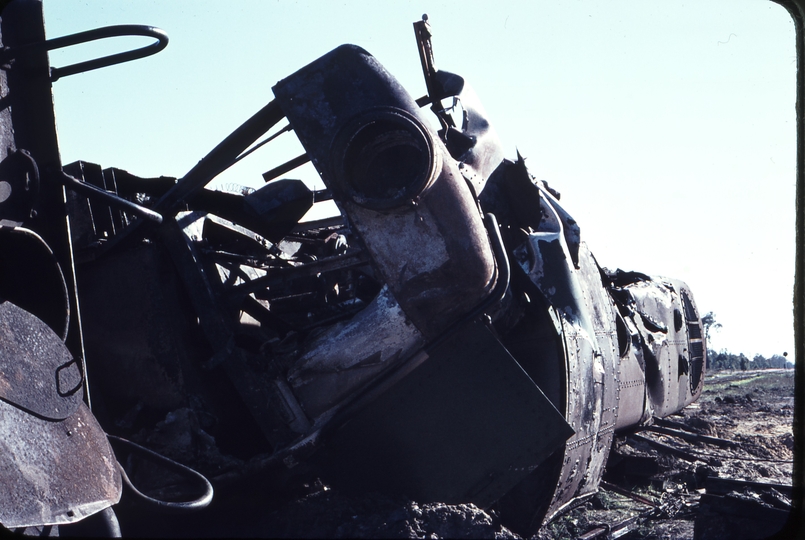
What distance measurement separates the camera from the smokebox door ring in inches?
141

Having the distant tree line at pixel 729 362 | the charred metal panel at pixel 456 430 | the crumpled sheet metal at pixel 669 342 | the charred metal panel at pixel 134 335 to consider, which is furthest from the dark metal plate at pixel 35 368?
the distant tree line at pixel 729 362

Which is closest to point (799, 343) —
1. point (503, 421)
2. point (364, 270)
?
point (503, 421)

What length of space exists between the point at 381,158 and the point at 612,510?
3420 mm

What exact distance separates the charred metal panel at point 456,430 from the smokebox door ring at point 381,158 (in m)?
0.77

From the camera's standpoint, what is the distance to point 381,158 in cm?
366

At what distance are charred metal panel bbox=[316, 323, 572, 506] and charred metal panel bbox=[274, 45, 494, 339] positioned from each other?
0.25 m

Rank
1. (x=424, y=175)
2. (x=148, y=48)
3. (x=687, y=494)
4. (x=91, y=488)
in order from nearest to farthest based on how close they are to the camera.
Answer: (x=91, y=488), (x=148, y=48), (x=424, y=175), (x=687, y=494)

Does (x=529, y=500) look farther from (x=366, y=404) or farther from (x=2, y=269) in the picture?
(x=2, y=269)

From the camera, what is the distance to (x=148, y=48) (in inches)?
123

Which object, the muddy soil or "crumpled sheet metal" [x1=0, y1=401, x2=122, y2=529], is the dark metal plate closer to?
"crumpled sheet metal" [x1=0, y1=401, x2=122, y2=529]

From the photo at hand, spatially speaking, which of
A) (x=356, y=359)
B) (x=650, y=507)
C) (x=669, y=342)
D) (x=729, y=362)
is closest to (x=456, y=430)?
(x=356, y=359)

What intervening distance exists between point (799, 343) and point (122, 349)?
139 inches

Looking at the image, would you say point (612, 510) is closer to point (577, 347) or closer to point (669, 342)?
point (577, 347)

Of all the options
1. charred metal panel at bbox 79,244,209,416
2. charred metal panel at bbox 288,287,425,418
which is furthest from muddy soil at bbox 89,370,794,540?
charred metal panel at bbox 288,287,425,418
